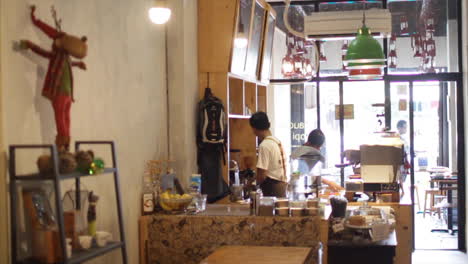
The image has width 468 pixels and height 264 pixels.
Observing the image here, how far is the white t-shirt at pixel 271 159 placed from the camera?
6.44 m

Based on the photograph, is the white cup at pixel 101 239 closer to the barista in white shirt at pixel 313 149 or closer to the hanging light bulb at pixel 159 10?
the hanging light bulb at pixel 159 10

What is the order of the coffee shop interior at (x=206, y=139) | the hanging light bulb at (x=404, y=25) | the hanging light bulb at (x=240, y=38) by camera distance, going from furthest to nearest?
the hanging light bulb at (x=404, y=25) < the hanging light bulb at (x=240, y=38) < the coffee shop interior at (x=206, y=139)

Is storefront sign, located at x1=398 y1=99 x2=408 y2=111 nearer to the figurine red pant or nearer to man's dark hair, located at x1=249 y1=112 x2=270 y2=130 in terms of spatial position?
man's dark hair, located at x1=249 y1=112 x2=270 y2=130

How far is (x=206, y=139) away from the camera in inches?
239

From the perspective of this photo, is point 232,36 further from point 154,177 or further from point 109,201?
point 109,201

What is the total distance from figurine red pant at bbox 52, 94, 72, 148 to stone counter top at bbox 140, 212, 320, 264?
1.66 m

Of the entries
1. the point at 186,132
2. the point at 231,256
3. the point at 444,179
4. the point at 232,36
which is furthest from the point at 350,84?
the point at 231,256

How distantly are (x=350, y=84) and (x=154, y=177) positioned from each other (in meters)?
4.81

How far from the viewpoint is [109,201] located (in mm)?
4430

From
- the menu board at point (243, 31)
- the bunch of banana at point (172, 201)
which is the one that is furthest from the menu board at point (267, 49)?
the bunch of banana at point (172, 201)

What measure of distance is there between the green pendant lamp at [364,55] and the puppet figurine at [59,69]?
98.2 inches

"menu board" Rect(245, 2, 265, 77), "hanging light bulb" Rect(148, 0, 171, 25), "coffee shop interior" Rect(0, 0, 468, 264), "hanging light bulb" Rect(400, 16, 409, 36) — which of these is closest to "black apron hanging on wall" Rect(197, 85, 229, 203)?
"coffee shop interior" Rect(0, 0, 468, 264)

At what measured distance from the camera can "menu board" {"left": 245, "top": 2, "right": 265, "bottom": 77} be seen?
7051 mm

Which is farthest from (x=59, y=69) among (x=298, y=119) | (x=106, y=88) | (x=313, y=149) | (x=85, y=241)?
(x=298, y=119)
